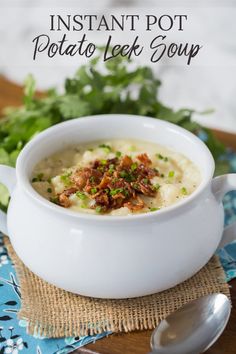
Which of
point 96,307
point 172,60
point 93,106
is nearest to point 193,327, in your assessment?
point 96,307

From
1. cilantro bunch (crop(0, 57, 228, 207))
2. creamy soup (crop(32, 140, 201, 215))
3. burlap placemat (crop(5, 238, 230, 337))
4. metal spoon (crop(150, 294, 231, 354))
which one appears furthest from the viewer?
cilantro bunch (crop(0, 57, 228, 207))

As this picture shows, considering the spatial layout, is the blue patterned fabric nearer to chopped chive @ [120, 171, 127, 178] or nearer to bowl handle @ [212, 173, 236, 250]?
bowl handle @ [212, 173, 236, 250]

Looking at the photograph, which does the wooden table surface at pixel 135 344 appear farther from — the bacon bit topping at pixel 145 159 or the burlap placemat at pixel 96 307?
the bacon bit topping at pixel 145 159

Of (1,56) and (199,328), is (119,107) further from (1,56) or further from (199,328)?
(1,56)

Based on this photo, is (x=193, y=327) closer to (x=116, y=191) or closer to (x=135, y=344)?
(x=135, y=344)

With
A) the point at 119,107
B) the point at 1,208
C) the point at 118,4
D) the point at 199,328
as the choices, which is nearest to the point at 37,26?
the point at 118,4

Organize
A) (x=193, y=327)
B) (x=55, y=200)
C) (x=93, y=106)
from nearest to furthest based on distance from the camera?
1. (x=193, y=327)
2. (x=55, y=200)
3. (x=93, y=106)

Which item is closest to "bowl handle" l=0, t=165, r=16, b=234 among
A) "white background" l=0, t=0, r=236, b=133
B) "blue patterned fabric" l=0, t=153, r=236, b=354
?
"blue patterned fabric" l=0, t=153, r=236, b=354
